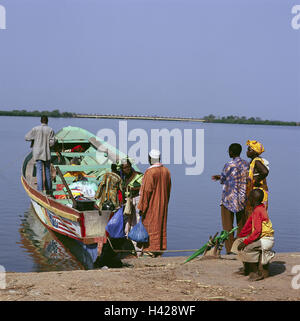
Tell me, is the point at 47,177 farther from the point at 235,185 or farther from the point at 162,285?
the point at 162,285

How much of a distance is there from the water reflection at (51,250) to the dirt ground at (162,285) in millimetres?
2625

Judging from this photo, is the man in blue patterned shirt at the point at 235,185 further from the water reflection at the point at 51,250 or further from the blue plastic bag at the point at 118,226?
the water reflection at the point at 51,250

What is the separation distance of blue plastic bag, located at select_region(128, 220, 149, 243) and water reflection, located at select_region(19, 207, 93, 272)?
147 centimetres

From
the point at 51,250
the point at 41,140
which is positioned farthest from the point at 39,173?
A: the point at 51,250

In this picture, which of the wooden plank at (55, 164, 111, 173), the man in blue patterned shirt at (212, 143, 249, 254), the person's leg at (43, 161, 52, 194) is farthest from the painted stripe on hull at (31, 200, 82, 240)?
the man in blue patterned shirt at (212, 143, 249, 254)

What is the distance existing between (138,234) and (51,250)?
16.5 ft

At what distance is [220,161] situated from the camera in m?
36.7

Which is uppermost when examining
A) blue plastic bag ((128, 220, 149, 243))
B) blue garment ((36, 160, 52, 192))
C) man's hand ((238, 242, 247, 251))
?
blue garment ((36, 160, 52, 192))

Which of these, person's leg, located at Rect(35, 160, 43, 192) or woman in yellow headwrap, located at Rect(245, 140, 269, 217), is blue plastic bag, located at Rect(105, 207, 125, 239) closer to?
woman in yellow headwrap, located at Rect(245, 140, 269, 217)

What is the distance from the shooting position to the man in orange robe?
784 centimetres

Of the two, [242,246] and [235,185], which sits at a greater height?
[235,185]

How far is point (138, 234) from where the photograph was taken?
7.84 metres
